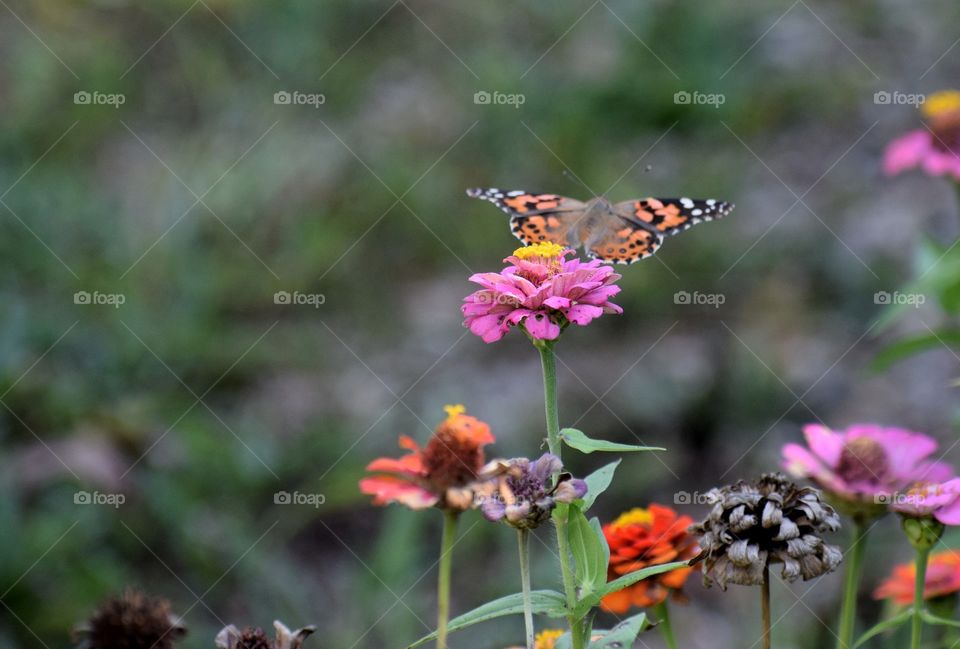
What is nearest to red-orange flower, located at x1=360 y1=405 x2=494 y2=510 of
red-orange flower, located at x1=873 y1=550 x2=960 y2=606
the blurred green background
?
red-orange flower, located at x1=873 y1=550 x2=960 y2=606

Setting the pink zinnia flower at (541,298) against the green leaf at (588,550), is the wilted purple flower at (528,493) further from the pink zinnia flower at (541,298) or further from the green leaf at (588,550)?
the pink zinnia flower at (541,298)

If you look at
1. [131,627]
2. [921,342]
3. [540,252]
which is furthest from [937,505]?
[921,342]

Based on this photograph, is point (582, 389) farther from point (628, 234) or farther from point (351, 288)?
point (628, 234)

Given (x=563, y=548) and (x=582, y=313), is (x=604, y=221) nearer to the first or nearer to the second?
(x=582, y=313)

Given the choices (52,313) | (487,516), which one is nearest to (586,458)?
(52,313)

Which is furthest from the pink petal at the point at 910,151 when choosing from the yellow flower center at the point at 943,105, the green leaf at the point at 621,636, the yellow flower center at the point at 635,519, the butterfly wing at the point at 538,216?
the green leaf at the point at 621,636
